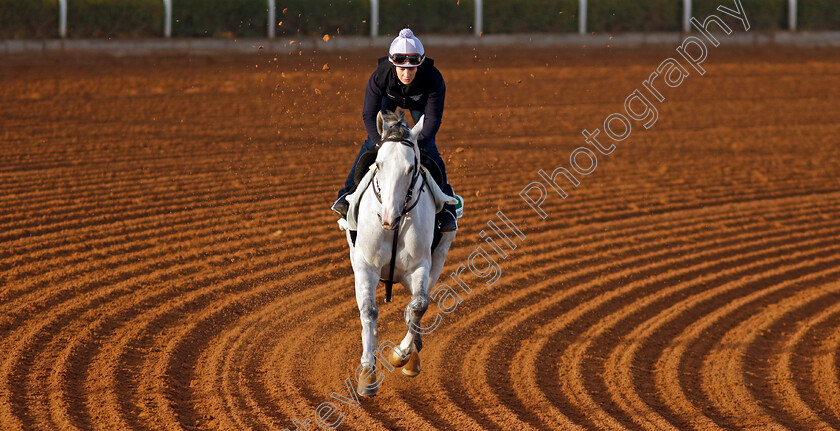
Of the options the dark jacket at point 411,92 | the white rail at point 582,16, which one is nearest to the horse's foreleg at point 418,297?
the dark jacket at point 411,92

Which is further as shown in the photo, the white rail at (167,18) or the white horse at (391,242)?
the white rail at (167,18)

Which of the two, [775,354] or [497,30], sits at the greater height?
[497,30]

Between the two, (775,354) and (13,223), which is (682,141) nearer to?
(775,354)

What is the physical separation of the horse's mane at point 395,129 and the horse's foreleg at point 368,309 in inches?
42.1

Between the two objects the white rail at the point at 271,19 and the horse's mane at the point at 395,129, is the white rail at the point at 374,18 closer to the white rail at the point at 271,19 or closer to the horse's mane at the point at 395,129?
the white rail at the point at 271,19

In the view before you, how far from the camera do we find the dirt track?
6539mm

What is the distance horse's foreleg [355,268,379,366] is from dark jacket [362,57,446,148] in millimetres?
1051

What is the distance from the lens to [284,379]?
22.3ft

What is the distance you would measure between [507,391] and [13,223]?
6757 millimetres

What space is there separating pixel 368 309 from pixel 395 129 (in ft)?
4.38

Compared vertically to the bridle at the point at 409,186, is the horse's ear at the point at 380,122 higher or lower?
higher

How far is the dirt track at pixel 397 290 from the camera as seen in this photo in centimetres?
654

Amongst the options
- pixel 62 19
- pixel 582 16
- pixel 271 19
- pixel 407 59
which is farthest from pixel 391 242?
pixel 582 16

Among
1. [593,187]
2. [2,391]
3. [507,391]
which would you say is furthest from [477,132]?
[2,391]
